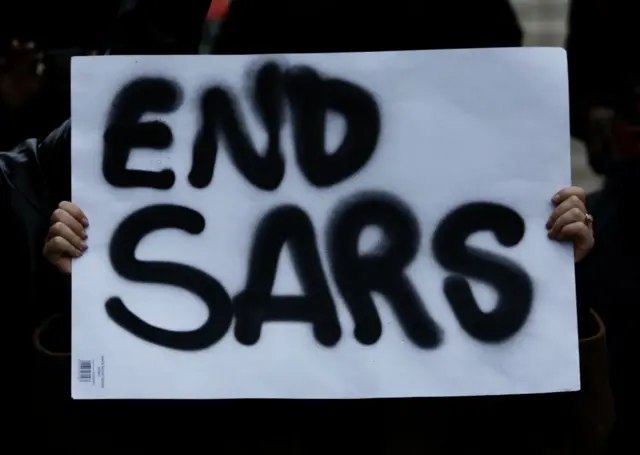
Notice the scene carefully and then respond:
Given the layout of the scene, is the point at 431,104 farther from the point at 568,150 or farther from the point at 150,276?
the point at 150,276

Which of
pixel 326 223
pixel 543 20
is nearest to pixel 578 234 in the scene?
pixel 326 223

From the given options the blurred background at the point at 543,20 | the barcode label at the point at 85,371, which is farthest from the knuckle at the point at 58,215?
the blurred background at the point at 543,20

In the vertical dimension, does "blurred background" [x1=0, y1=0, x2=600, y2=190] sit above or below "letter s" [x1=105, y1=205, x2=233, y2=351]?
above

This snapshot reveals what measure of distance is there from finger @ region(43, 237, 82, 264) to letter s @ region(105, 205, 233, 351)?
6 centimetres

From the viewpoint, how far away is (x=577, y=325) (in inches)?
76.0

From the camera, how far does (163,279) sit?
191cm

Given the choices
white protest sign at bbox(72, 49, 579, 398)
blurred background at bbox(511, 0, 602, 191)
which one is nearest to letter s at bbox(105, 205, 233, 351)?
white protest sign at bbox(72, 49, 579, 398)

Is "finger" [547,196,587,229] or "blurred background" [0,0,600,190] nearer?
"finger" [547,196,587,229]

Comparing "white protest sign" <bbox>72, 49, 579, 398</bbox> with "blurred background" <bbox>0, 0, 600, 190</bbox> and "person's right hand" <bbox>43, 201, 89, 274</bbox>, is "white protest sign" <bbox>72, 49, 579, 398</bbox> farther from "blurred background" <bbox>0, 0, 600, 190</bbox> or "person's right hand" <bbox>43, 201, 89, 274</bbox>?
"blurred background" <bbox>0, 0, 600, 190</bbox>

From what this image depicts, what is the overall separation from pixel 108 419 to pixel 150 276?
0.25 metres

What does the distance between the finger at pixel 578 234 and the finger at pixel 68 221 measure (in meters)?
0.72

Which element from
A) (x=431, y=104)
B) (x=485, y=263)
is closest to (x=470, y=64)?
(x=431, y=104)

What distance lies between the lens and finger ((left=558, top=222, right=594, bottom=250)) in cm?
187

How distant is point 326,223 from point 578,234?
14.9 inches
